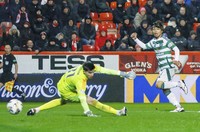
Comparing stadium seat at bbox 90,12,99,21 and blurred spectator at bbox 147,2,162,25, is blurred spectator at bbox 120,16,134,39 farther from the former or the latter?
stadium seat at bbox 90,12,99,21

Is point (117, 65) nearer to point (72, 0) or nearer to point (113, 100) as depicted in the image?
point (113, 100)

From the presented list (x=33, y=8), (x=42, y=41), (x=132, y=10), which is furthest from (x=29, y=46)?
(x=132, y=10)

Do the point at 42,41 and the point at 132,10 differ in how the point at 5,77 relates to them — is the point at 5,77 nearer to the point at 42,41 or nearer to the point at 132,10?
the point at 42,41

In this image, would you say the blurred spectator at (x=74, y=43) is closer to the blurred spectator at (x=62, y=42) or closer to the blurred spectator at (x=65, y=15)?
the blurred spectator at (x=62, y=42)

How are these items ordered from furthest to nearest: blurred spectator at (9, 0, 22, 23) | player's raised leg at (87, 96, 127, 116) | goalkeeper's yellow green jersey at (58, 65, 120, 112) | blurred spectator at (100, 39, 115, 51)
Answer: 1. blurred spectator at (9, 0, 22, 23)
2. blurred spectator at (100, 39, 115, 51)
3. player's raised leg at (87, 96, 127, 116)
4. goalkeeper's yellow green jersey at (58, 65, 120, 112)

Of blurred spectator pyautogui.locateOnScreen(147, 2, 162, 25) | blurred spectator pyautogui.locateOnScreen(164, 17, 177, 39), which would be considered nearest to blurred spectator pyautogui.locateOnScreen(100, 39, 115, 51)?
blurred spectator pyautogui.locateOnScreen(164, 17, 177, 39)

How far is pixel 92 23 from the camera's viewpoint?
28.6 m

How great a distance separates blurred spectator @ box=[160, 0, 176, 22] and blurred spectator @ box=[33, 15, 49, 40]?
483 cm

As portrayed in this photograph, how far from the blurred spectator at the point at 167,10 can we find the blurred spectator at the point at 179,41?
7.32 ft

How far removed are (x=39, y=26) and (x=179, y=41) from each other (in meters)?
5.49

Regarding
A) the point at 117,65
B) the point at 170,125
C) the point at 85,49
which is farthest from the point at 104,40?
the point at 170,125

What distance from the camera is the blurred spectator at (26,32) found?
26.3 metres

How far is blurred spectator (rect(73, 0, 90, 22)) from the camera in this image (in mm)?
28547

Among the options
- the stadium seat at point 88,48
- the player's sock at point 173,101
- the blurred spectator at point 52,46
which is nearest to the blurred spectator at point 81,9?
the stadium seat at point 88,48
